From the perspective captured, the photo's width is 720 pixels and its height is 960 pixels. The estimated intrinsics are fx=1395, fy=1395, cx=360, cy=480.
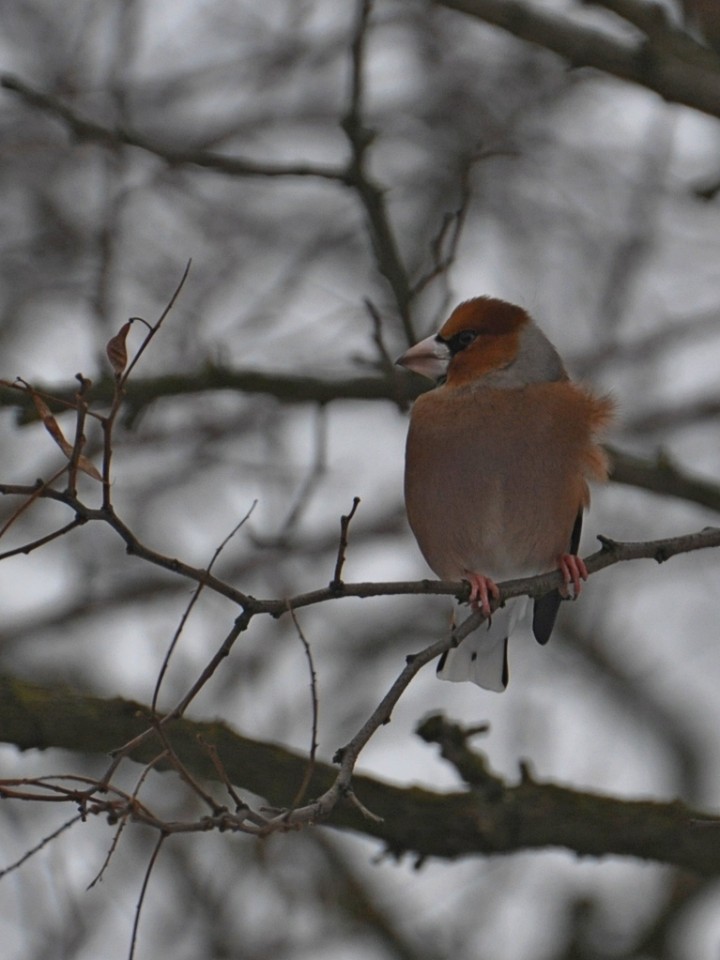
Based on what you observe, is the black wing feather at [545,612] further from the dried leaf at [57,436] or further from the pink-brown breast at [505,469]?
the dried leaf at [57,436]

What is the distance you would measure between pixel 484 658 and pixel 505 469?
0.85 meters

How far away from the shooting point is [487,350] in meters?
5.14

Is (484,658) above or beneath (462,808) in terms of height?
above

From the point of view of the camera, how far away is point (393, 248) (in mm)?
4996

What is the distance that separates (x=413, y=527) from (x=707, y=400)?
2929mm

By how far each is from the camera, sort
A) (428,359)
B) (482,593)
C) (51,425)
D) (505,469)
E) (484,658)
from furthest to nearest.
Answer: (484,658), (428,359), (505,469), (482,593), (51,425)

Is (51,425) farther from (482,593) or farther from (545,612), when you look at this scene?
(545,612)

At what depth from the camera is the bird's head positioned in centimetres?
503

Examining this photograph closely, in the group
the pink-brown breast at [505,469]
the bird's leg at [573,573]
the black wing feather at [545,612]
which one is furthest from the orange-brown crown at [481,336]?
the bird's leg at [573,573]

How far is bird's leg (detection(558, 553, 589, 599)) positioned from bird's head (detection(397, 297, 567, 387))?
0.76 metres

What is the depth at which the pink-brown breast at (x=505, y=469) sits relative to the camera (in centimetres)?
473

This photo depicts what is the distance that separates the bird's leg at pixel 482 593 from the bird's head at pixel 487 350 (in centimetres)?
111

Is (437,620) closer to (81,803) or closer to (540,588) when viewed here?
(540,588)

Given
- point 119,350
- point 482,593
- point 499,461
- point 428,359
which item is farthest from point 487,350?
point 119,350
